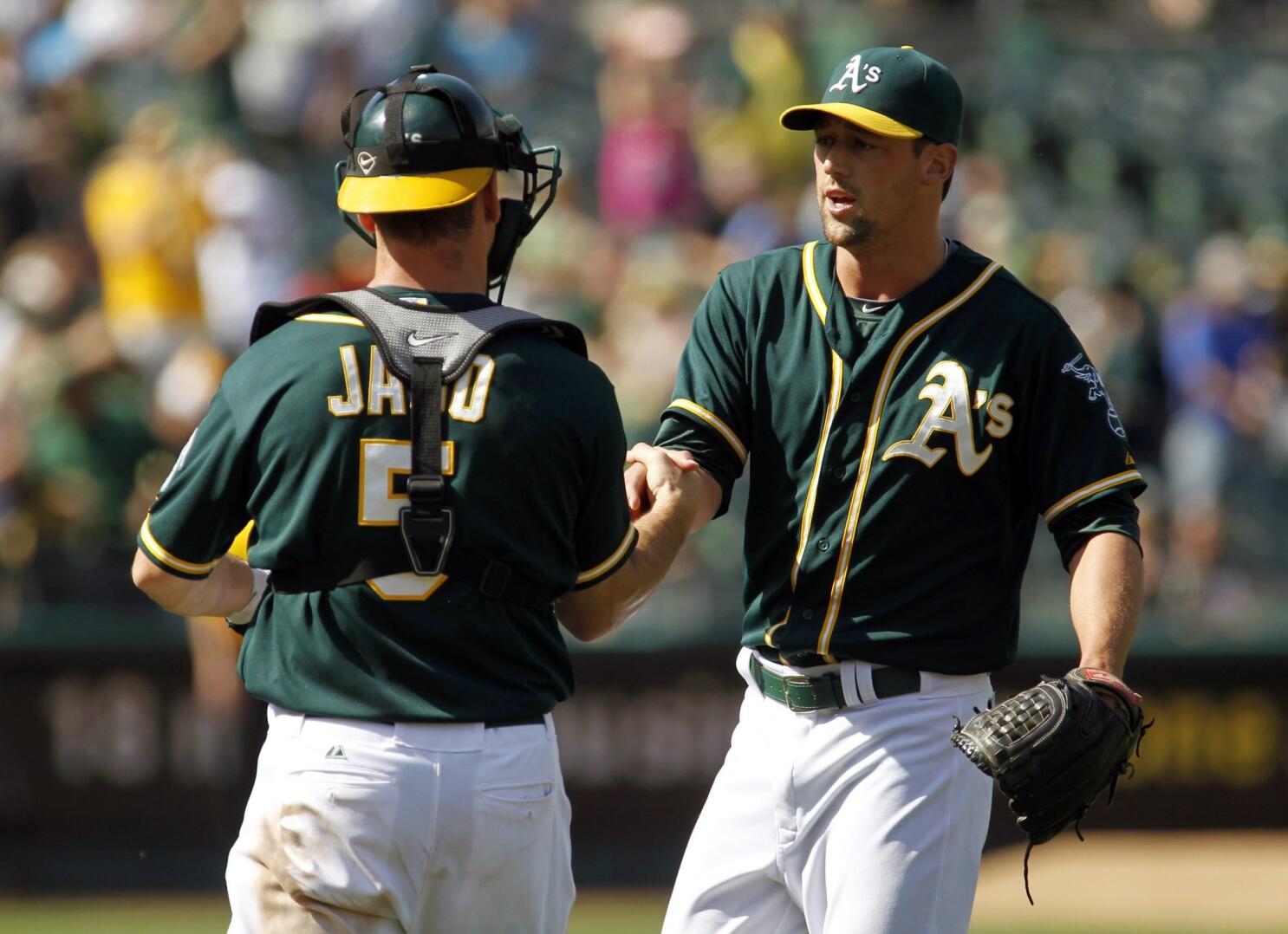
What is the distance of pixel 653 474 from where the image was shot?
3.98 meters

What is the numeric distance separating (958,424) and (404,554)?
4.01 feet

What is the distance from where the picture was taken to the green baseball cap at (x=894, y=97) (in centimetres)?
387

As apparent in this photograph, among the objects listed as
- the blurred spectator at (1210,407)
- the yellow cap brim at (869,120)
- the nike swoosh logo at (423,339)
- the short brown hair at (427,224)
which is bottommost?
the blurred spectator at (1210,407)

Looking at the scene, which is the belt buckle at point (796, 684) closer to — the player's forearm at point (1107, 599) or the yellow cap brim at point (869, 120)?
the player's forearm at point (1107, 599)

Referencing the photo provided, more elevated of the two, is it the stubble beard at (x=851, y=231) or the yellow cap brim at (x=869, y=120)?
the yellow cap brim at (x=869, y=120)

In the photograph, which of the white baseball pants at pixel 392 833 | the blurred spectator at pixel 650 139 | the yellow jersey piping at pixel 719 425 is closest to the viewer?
the white baseball pants at pixel 392 833

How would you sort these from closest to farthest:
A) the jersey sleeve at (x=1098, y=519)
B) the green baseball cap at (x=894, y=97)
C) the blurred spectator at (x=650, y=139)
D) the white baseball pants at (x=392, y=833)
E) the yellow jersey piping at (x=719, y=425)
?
the white baseball pants at (x=392, y=833) < the jersey sleeve at (x=1098, y=519) < the green baseball cap at (x=894, y=97) < the yellow jersey piping at (x=719, y=425) < the blurred spectator at (x=650, y=139)

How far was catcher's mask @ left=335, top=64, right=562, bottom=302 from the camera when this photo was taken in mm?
3332

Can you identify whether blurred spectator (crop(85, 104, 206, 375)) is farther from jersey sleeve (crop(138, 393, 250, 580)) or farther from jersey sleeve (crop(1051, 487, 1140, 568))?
jersey sleeve (crop(1051, 487, 1140, 568))

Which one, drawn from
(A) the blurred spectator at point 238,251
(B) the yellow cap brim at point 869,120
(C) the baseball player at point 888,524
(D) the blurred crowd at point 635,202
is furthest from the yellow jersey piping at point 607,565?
(A) the blurred spectator at point 238,251

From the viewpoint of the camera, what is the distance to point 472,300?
338 cm

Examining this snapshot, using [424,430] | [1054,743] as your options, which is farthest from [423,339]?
[1054,743]

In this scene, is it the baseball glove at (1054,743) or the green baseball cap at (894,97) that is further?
the green baseball cap at (894,97)

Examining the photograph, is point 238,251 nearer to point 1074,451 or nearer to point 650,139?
point 650,139
